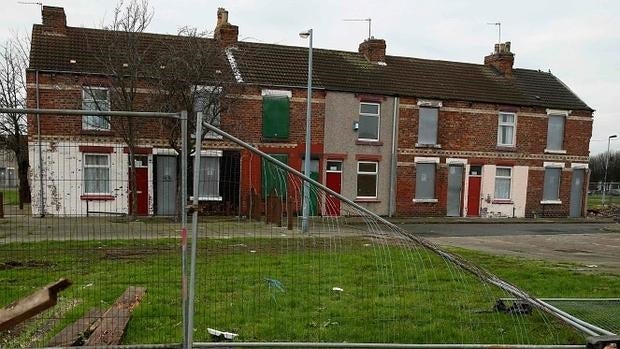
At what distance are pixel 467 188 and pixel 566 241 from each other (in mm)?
8723

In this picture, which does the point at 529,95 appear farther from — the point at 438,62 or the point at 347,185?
the point at 347,185

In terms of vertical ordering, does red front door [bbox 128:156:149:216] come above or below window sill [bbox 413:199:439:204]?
above

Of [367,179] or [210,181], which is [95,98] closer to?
[367,179]

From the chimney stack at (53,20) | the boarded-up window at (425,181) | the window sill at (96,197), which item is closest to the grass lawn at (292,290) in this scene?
the window sill at (96,197)

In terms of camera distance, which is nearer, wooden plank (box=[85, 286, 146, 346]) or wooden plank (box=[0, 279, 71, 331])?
wooden plank (box=[0, 279, 71, 331])

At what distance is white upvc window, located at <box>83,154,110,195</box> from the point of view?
5105 millimetres

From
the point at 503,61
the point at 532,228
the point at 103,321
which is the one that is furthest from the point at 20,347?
the point at 503,61

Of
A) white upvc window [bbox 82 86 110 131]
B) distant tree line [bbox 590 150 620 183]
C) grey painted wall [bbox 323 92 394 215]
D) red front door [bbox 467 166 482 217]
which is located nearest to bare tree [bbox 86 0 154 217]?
white upvc window [bbox 82 86 110 131]

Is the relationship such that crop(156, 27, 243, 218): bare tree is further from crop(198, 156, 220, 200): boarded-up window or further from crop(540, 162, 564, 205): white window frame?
crop(540, 162, 564, 205): white window frame

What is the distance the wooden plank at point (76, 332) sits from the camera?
5152 millimetres

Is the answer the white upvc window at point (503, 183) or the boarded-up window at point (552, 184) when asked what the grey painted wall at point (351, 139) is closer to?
the white upvc window at point (503, 183)

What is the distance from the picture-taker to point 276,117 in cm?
2261

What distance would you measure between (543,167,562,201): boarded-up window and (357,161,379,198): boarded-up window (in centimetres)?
1013

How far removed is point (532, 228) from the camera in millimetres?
22484
